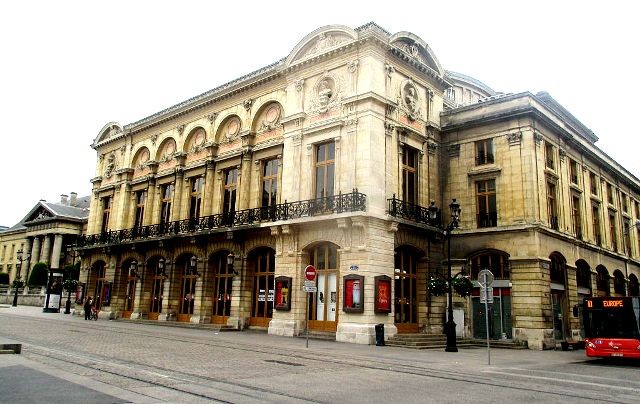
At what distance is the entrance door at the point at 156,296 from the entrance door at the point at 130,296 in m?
1.71

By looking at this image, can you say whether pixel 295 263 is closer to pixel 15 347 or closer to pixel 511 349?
pixel 511 349

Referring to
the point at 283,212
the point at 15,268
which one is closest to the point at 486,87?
the point at 283,212

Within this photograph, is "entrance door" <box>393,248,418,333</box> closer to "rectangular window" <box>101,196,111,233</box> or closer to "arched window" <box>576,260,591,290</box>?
"arched window" <box>576,260,591,290</box>

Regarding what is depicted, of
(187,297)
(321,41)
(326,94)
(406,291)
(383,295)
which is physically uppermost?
(321,41)

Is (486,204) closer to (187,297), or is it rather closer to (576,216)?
(576,216)

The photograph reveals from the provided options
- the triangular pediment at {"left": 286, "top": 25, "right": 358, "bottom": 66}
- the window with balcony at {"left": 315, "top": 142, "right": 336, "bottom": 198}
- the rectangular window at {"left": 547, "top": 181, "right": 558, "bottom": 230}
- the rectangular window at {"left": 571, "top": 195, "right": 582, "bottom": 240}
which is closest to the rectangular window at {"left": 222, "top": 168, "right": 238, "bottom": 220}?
the window with balcony at {"left": 315, "top": 142, "right": 336, "bottom": 198}

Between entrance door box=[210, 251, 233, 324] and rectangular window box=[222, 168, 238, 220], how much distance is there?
8.80 feet

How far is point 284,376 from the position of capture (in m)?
11.1

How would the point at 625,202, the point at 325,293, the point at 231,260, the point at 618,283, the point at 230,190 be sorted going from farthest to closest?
the point at 625,202 < the point at 618,283 < the point at 230,190 < the point at 231,260 < the point at 325,293

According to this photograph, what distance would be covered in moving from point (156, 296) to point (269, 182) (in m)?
12.4

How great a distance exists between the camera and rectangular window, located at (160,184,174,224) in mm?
35656

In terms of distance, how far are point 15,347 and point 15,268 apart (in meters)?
82.2

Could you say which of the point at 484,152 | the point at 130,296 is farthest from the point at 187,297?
the point at 484,152

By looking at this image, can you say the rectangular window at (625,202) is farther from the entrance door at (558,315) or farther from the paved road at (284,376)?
the paved road at (284,376)
